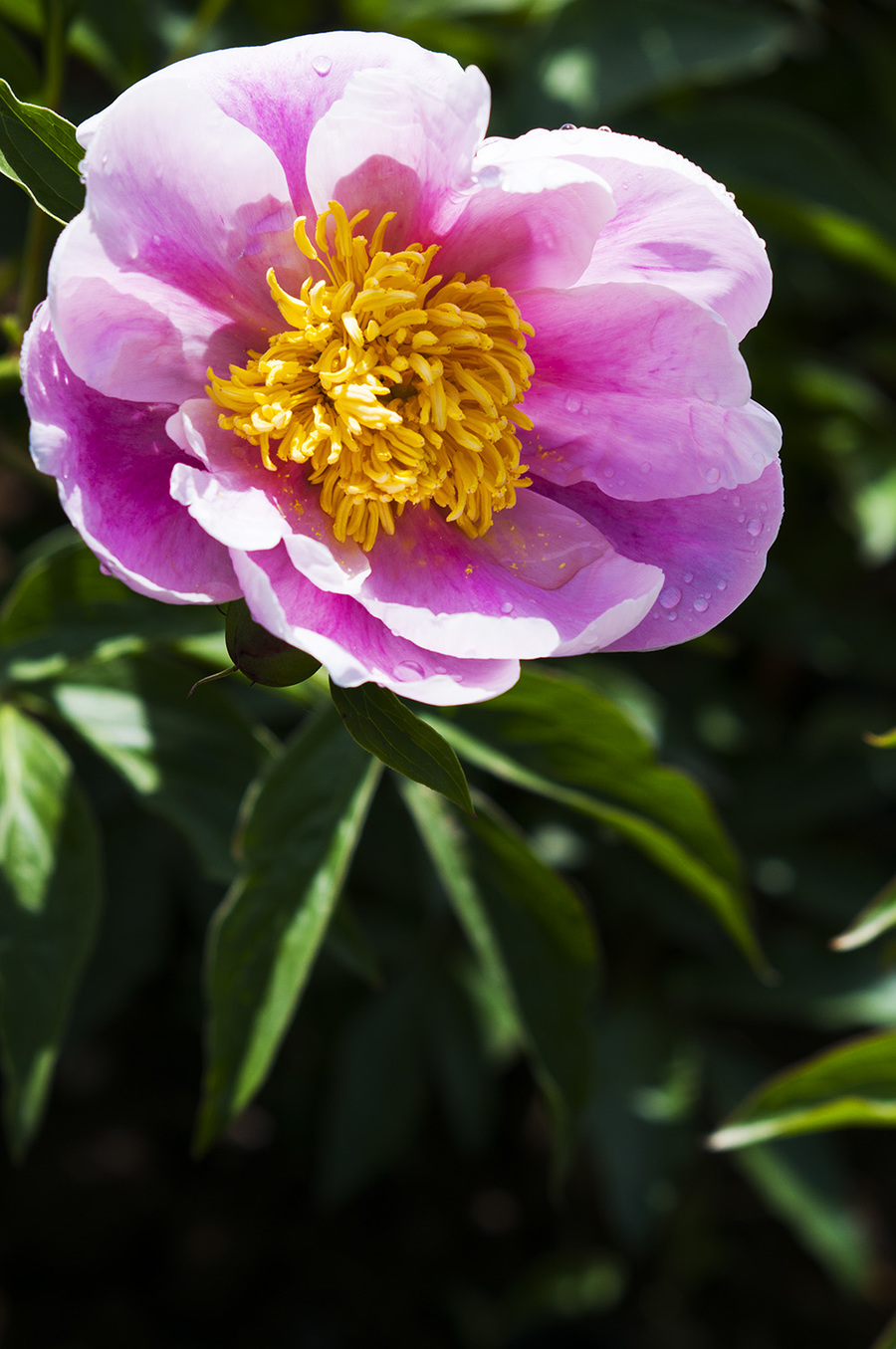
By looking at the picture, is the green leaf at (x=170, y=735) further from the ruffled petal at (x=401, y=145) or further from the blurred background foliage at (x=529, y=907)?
the ruffled petal at (x=401, y=145)

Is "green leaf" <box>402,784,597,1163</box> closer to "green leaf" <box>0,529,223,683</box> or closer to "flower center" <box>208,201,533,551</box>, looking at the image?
"green leaf" <box>0,529,223,683</box>

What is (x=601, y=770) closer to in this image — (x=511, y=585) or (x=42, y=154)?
(x=511, y=585)

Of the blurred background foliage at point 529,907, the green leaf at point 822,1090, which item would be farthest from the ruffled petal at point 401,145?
→ the green leaf at point 822,1090

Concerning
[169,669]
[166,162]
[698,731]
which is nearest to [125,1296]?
[698,731]

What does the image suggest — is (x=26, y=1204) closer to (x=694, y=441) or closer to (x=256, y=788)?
(x=256, y=788)

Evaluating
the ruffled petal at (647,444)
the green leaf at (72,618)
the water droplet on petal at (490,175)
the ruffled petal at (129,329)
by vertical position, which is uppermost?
the water droplet on petal at (490,175)

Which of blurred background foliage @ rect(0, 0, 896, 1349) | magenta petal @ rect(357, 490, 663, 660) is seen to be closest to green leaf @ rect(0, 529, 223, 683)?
blurred background foliage @ rect(0, 0, 896, 1349)
